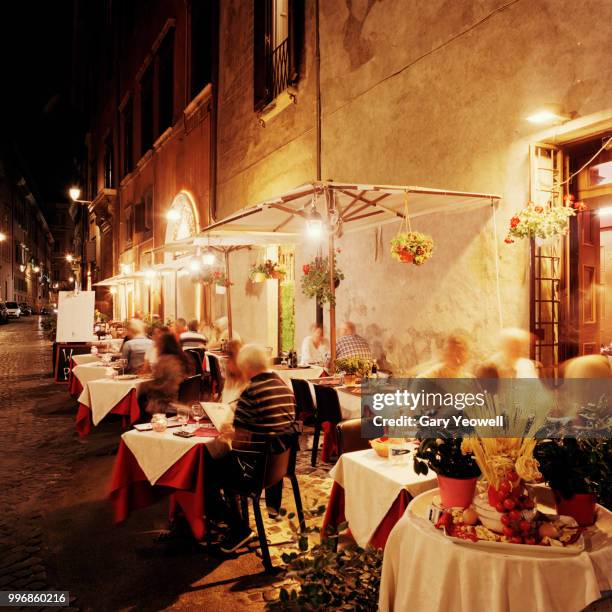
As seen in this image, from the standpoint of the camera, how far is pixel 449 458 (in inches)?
105

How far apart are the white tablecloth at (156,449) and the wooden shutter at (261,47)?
8912 millimetres

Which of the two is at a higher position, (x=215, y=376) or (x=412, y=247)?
(x=412, y=247)

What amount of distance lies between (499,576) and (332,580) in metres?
0.72

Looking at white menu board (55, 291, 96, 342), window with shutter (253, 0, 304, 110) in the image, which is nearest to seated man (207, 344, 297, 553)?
window with shutter (253, 0, 304, 110)

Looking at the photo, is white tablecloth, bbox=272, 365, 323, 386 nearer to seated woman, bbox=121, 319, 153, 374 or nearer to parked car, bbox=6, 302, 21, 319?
seated woman, bbox=121, 319, 153, 374

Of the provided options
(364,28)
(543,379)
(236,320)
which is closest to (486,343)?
(543,379)

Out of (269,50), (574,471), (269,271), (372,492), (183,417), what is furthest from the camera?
(269,50)

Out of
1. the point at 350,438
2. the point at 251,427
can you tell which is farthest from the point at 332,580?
the point at 350,438

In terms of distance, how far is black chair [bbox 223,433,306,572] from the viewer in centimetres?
393

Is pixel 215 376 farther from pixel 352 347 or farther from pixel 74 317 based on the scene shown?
pixel 74 317

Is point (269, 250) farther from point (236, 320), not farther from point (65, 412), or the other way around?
point (65, 412)

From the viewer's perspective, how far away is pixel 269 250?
1215cm

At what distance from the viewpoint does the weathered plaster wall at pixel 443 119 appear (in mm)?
5566

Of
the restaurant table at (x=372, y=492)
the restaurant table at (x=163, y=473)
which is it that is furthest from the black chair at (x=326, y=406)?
the restaurant table at (x=372, y=492)
